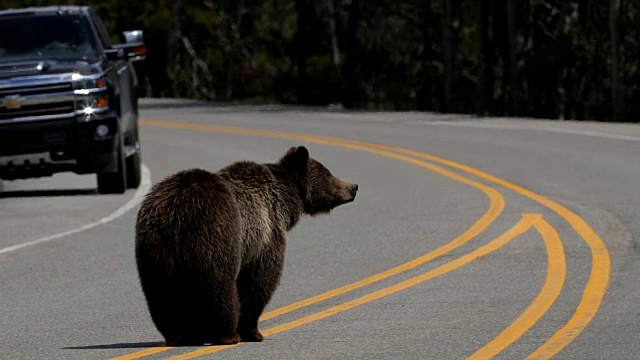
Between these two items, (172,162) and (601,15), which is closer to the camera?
(172,162)

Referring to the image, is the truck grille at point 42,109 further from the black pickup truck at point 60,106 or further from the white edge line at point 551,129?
the white edge line at point 551,129

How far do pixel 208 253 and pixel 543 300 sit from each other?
10.4 ft

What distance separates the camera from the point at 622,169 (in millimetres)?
20703

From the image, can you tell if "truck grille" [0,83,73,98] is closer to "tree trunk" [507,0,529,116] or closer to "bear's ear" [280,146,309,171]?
"bear's ear" [280,146,309,171]

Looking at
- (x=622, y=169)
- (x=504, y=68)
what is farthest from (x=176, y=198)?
(x=504, y=68)

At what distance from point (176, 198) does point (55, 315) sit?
2591mm

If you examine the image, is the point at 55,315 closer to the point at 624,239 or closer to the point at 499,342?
the point at 499,342

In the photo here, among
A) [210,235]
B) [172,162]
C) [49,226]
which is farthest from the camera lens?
[172,162]

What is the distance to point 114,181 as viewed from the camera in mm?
19156

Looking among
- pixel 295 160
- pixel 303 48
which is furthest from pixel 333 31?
pixel 295 160

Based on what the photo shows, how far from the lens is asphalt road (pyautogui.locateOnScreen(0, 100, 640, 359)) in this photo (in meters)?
8.83

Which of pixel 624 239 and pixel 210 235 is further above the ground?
pixel 210 235

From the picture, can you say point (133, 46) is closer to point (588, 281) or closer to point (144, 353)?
point (588, 281)

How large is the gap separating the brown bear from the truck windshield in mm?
10220
